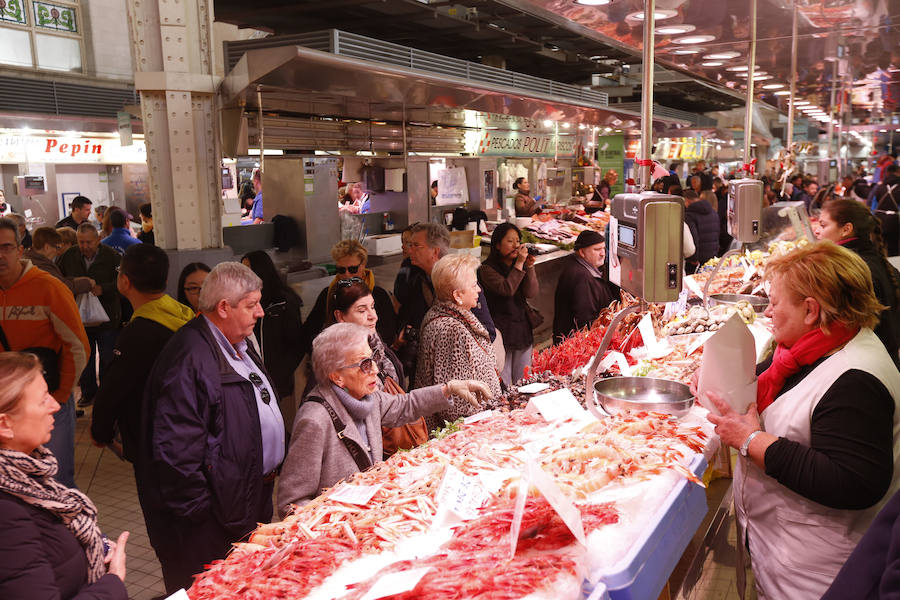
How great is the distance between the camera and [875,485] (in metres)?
2.14

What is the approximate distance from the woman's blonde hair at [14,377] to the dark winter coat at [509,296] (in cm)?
367

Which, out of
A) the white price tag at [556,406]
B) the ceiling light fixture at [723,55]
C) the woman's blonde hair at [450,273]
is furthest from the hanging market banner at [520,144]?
the white price tag at [556,406]

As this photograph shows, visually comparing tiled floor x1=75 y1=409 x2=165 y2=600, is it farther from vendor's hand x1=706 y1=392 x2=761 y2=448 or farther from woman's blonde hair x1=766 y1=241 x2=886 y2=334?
woman's blonde hair x1=766 y1=241 x2=886 y2=334

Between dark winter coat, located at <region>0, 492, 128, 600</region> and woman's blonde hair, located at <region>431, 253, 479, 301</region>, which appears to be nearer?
dark winter coat, located at <region>0, 492, 128, 600</region>

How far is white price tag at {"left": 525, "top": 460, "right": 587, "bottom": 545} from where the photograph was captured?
1.68m

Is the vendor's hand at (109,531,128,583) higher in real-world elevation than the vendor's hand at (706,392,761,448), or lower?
lower

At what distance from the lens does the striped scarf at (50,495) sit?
1.85 metres

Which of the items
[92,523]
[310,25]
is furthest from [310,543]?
[310,25]

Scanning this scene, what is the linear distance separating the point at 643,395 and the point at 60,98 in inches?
496

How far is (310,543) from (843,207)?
4.17m

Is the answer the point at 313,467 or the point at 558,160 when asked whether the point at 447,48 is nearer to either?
the point at 558,160

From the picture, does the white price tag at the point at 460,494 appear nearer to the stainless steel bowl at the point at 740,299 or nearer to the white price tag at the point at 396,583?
the white price tag at the point at 396,583

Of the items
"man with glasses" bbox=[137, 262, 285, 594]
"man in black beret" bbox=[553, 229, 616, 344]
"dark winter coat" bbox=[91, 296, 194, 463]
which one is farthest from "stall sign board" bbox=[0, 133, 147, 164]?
"man with glasses" bbox=[137, 262, 285, 594]

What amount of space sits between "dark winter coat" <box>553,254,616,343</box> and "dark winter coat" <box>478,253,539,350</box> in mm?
237
